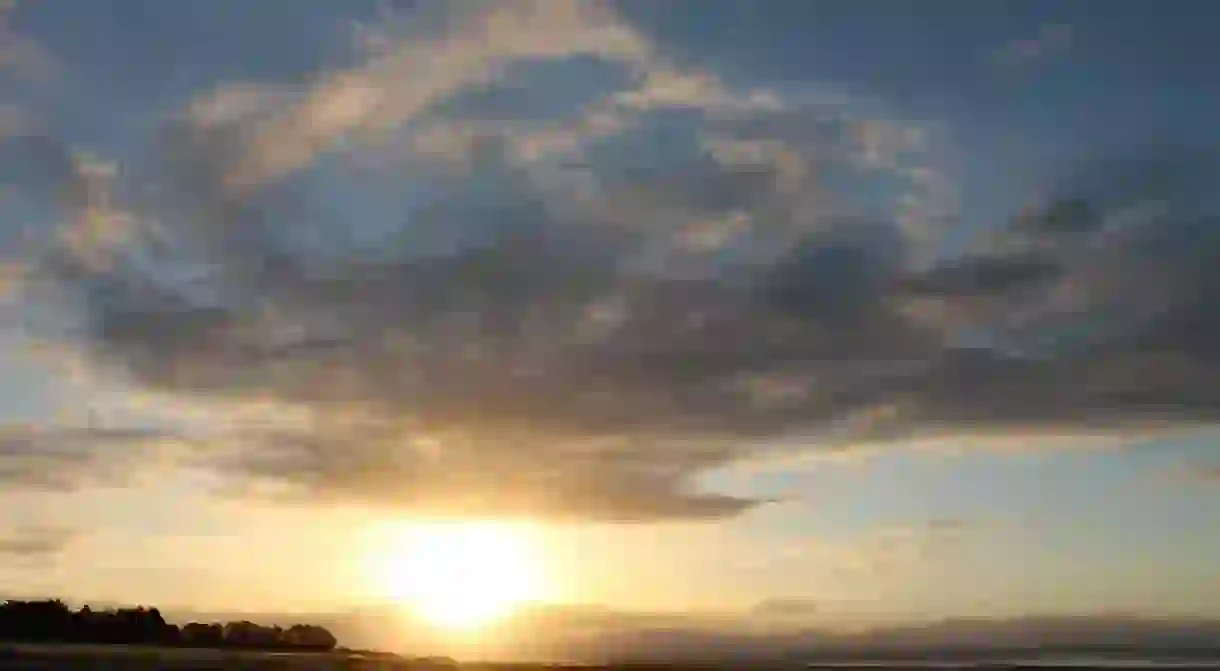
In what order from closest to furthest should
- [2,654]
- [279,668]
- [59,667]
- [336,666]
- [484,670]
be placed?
[59,667] → [2,654] → [279,668] → [336,666] → [484,670]

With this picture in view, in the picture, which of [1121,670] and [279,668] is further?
[1121,670]

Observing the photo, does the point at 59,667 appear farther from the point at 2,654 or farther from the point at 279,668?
the point at 279,668

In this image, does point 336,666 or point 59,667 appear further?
point 336,666

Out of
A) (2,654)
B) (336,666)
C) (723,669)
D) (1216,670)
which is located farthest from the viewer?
(1216,670)

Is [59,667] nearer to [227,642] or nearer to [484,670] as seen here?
[484,670]

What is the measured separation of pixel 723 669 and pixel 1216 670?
34402mm

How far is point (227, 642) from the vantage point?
92938mm

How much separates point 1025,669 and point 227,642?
59.8 m

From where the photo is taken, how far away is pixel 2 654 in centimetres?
5238

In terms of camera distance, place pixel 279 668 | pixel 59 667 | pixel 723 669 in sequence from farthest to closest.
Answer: pixel 723 669
pixel 279 668
pixel 59 667

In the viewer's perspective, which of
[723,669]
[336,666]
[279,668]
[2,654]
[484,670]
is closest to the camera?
[2,654]

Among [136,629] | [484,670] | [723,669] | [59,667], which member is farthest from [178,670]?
[136,629]

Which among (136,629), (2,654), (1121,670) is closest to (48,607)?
(136,629)

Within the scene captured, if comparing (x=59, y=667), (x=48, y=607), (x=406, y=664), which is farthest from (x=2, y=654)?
(x=48, y=607)
